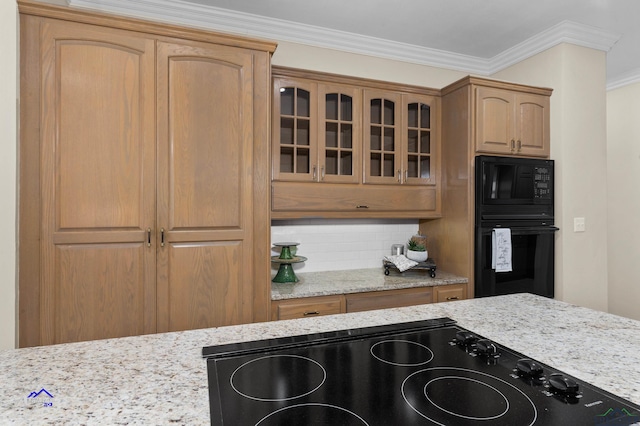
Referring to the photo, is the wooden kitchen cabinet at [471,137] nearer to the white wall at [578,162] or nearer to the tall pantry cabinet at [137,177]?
the white wall at [578,162]

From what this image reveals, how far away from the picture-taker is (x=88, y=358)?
938 mm

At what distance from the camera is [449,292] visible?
270 cm

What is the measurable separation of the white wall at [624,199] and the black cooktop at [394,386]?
4176mm

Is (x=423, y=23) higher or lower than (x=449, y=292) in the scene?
higher

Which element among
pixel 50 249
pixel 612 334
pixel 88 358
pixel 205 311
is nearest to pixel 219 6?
pixel 50 249

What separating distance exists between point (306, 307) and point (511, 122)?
2098 mm

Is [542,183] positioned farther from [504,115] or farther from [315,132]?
[315,132]

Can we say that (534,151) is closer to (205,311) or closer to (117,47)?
(205,311)

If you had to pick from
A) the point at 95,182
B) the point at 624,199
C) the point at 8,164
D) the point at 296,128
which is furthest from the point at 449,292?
the point at 624,199

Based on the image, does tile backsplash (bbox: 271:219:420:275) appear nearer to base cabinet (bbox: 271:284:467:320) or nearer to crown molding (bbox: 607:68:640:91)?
base cabinet (bbox: 271:284:467:320)

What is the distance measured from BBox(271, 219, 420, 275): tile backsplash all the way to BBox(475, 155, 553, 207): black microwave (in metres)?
0.75

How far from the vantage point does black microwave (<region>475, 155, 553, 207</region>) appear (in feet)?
8.84

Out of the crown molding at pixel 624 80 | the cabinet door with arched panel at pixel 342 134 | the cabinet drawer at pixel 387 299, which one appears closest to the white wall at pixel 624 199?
the crown molding at pixel 624 80

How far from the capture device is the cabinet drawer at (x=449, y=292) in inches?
105
